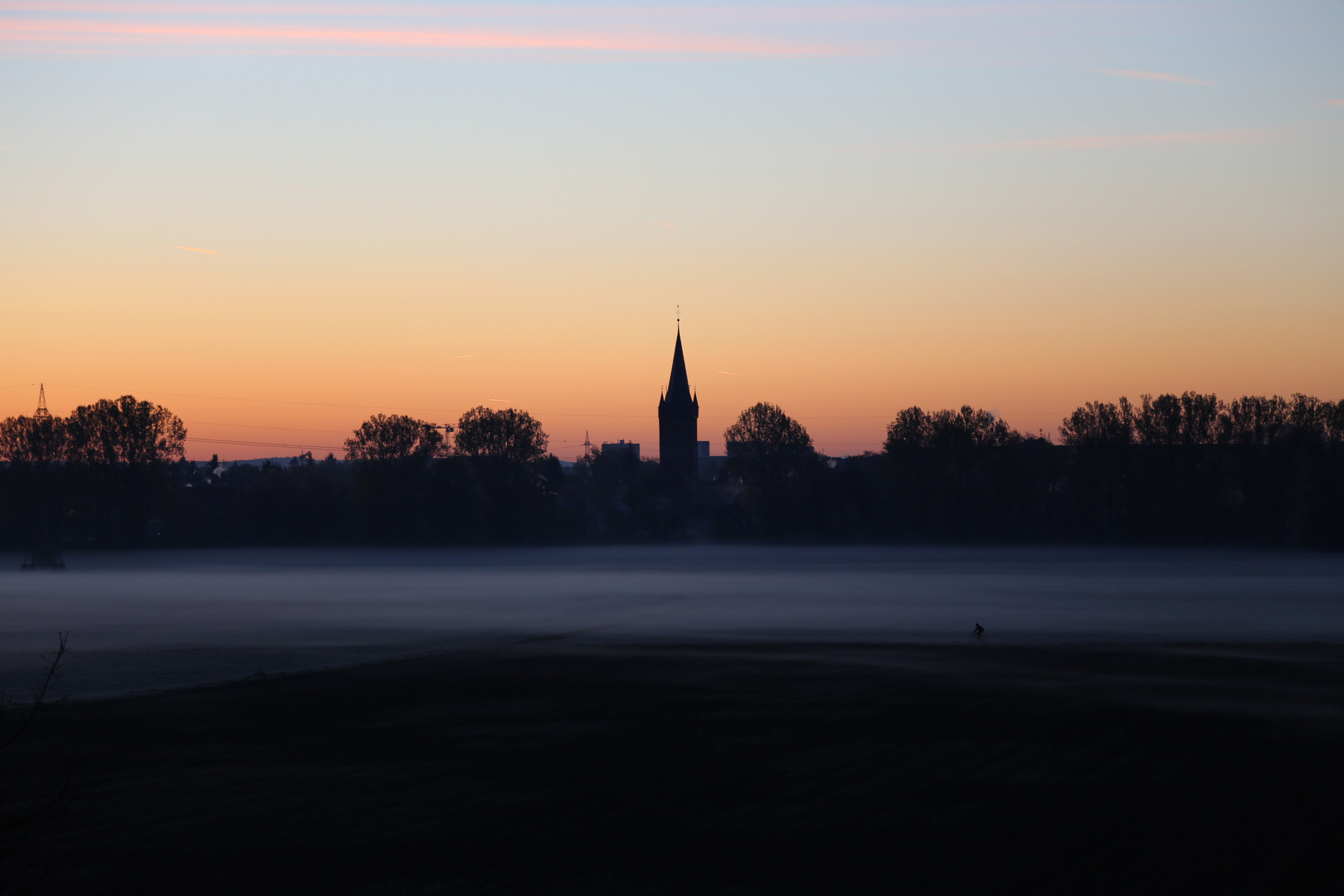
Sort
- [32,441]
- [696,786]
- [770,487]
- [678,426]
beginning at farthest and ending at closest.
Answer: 1. [678,426]
2. [770,487]
3. [32,441]
4. [696,786]

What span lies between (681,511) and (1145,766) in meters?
137

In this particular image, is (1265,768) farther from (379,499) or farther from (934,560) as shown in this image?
(379,499)

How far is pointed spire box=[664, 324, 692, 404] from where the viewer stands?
635ft

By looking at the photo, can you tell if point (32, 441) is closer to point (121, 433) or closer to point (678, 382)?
point (121, 433)

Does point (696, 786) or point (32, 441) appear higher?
point (32, 441)

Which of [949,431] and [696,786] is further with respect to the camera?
[949,431]

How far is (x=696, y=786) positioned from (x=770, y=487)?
392 ft

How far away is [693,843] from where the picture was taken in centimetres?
1543

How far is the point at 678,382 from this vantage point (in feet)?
643

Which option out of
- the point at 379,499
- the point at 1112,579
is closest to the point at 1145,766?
the point at 1112,579

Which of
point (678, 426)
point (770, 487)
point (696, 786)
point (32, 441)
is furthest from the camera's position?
point (678, 426)

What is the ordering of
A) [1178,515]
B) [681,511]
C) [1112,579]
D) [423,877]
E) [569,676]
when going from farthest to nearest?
1. [681,511]
2. [1178,515]
3. [1112,579]
4. [569,676]
5. [423,877]

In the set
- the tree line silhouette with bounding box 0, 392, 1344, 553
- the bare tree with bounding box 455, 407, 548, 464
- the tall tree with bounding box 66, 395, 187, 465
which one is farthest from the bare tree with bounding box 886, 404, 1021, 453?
the tall tree with bounding box 66, 395, 187, 465

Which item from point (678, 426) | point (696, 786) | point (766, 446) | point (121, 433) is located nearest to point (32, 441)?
point (121, 433)
